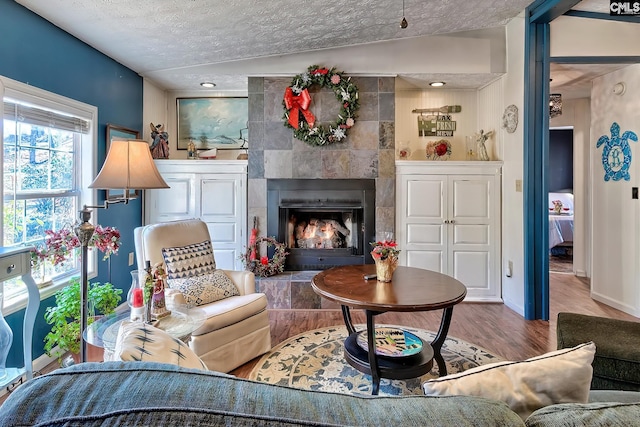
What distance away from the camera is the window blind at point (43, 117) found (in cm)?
225

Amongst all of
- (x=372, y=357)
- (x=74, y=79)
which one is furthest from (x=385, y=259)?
(x=74, y=79)

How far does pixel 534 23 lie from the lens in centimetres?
328

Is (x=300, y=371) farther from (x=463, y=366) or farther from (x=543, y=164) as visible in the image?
(x=543, y=164)

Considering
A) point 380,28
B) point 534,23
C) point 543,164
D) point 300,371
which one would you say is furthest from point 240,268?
point 534,23

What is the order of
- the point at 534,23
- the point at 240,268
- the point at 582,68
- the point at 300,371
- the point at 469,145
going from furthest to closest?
the point at 469,145
the point at 240,268
the point at 582,68
the point at 534,23
the point at 300,371

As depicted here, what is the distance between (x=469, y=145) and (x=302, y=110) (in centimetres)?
211

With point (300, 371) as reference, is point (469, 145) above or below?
above

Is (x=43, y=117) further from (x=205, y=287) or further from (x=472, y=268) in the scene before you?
(x=472, y=268)

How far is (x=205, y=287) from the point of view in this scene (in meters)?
2.49

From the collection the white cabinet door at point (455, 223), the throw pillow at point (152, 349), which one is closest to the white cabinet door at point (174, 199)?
the white cabinet door at point (455, 223)

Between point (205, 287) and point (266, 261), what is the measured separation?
124 cm

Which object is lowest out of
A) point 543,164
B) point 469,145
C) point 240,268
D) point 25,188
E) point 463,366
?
point 463,366

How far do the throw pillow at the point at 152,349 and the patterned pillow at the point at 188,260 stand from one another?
1619mm

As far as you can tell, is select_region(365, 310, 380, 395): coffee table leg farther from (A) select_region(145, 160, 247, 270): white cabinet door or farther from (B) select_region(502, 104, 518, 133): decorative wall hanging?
(B) select_region(502, 104, 518, 133): decorative wall hanging
